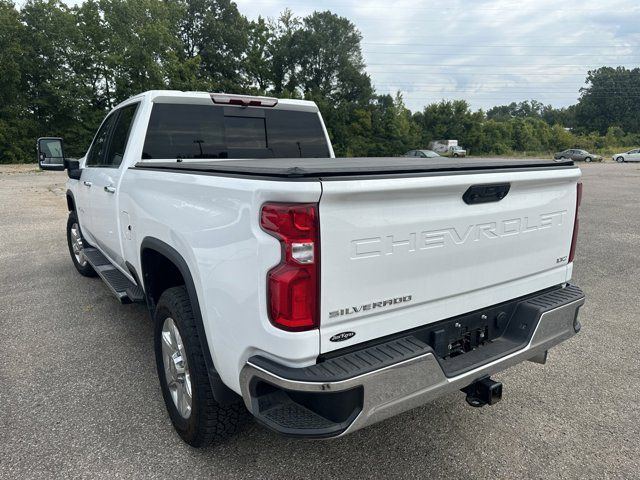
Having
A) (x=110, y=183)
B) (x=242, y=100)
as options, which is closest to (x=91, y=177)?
(x=110, y=183)

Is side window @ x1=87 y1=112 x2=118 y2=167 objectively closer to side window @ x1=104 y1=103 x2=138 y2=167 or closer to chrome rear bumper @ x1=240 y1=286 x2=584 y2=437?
side window @ x1=104 y1=103 x2=138 y2=167

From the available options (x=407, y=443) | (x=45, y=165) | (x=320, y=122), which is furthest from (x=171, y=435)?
(x=45, y=165)

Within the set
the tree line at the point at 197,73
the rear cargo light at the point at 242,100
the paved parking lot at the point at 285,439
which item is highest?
the tree line at the point at 197,73

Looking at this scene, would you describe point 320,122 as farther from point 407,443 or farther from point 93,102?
point 93,102

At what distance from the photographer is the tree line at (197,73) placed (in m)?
38.1

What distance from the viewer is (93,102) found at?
134ft

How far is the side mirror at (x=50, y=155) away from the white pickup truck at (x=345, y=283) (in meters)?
2.50

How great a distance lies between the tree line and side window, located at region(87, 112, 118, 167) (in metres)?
38.3

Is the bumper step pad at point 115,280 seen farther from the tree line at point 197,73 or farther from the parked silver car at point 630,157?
the parked silver car at point 630,157

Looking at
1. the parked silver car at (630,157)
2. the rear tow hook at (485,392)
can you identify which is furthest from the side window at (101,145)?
the parked silver car at (630,157)

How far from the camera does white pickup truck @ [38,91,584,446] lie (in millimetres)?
1747

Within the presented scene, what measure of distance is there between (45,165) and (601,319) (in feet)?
20.0

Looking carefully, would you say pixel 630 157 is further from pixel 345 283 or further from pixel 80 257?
pixel 345 283

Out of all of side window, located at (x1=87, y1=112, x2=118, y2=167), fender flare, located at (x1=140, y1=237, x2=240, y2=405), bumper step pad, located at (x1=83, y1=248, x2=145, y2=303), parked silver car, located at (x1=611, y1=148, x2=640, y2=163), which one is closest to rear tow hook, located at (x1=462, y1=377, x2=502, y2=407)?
fender flare, located at (x1=140, y1=237, x2=240, y2=405)
